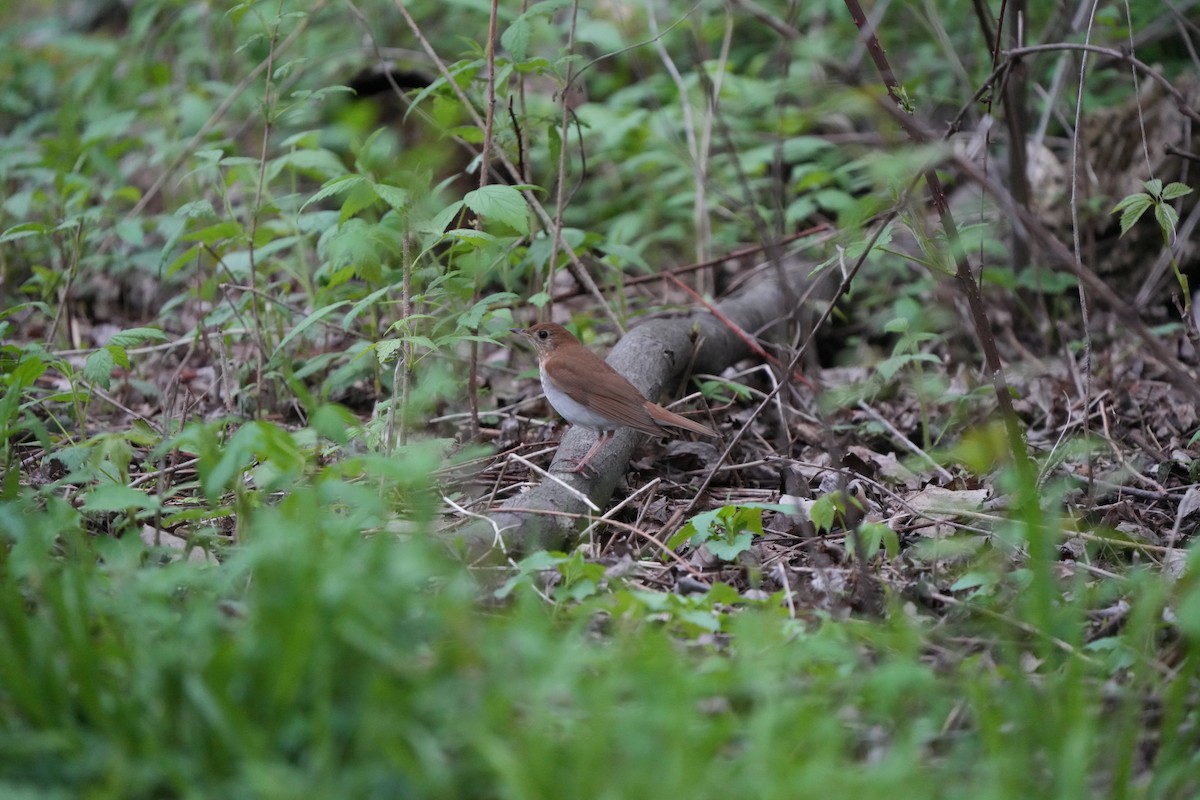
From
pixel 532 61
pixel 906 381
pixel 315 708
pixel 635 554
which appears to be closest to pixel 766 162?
pixel 906 381

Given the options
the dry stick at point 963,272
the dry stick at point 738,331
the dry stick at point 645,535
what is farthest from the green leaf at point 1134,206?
the dry stick at point 645,535

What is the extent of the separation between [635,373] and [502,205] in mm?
1242

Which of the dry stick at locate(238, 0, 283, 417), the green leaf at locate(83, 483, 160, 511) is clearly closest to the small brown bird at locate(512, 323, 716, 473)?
the dry stick at locate(238, 0, 283, 417)

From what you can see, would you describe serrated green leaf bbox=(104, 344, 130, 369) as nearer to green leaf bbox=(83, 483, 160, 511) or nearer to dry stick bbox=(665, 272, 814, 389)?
green leaf bbox=(83, 483, 160, 511)

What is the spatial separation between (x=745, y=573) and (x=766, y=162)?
4.12m

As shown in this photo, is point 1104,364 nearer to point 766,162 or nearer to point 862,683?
point 766,162

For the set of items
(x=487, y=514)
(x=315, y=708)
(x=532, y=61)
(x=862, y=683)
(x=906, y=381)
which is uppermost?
(x=532, y=61)

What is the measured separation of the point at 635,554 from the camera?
12.5 ft

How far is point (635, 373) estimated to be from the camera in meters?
4.77

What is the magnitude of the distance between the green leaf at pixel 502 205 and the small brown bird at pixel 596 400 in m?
0.79

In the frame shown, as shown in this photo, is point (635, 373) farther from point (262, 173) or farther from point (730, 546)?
point (262, 173)

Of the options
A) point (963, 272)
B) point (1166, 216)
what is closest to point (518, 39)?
point (963, 272)

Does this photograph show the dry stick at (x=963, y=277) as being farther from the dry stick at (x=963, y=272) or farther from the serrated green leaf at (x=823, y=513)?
the serrated green leaf at (x=823, y=513)

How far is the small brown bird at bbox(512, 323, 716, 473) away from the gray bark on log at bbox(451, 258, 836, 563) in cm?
9
